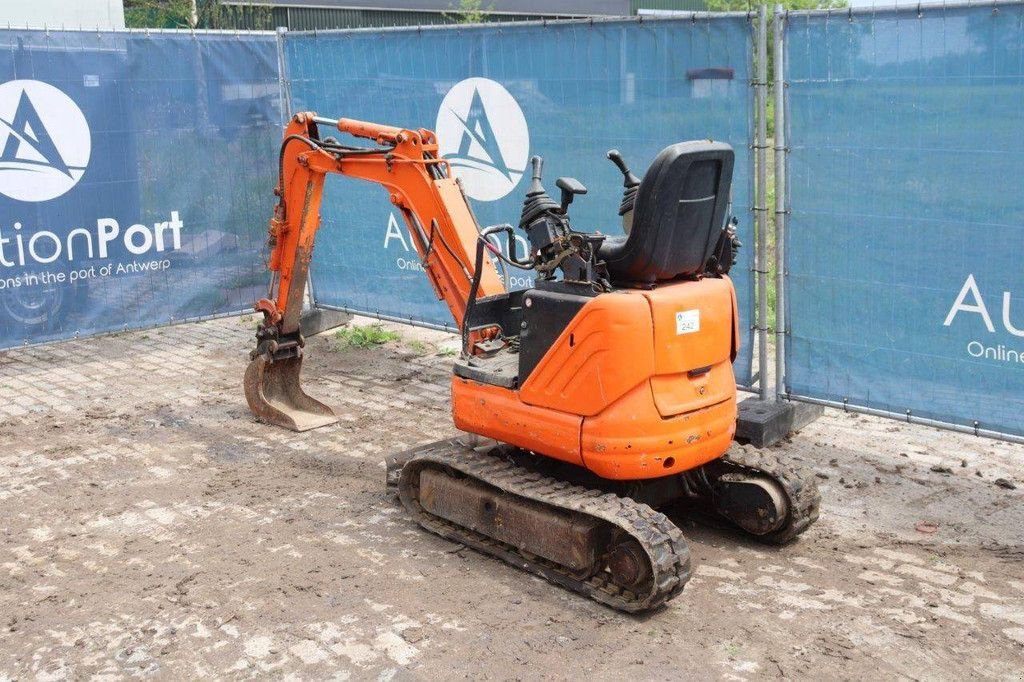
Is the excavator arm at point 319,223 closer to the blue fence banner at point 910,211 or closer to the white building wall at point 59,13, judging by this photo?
the blue fence banner at point 910,211

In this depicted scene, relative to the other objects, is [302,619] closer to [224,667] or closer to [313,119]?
[224,667]

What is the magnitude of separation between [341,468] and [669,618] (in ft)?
9.64

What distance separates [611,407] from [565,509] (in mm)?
567

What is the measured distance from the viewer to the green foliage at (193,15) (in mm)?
21281

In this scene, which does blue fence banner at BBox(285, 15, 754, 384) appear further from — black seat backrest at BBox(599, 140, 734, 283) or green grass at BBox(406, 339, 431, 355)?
black seat backrest at BBox(599, 140, 734, 283)

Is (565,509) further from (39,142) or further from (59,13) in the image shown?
(59,13)

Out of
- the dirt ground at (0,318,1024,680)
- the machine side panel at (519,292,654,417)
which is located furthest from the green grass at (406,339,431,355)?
the machine side panel at (519,292,654,417)

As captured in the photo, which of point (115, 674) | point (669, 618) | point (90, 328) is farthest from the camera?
point (90, 328)

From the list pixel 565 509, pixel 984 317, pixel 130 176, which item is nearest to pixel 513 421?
pixel 565 509

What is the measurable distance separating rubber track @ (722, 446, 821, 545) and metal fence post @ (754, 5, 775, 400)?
5.63 ft

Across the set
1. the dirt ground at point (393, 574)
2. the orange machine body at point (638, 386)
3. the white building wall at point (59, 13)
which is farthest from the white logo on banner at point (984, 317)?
the white building wall at point (59, 13)

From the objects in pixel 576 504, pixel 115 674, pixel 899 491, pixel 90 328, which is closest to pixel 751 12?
pixel 899 491

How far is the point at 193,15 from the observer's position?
2075cm

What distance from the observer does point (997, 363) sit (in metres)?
6.82
